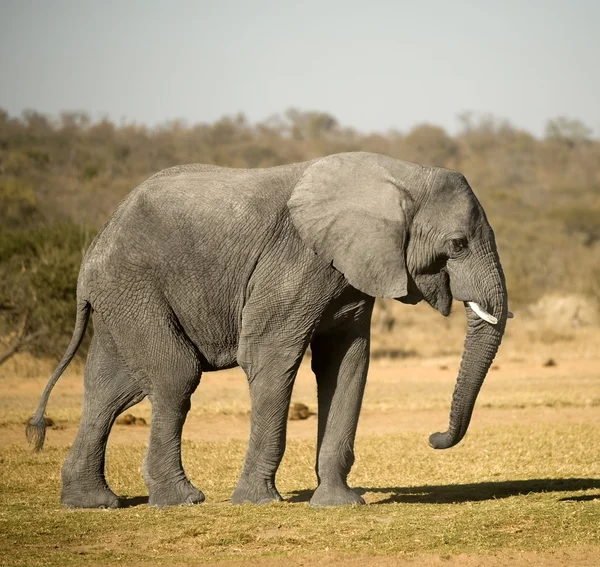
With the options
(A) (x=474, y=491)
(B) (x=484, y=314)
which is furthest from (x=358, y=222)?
(A) (x=474, y=491)

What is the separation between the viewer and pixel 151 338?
901 centimetres

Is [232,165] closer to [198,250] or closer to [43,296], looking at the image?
[43,296]

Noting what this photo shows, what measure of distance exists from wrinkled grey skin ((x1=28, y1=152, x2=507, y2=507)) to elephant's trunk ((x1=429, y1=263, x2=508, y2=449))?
10mm

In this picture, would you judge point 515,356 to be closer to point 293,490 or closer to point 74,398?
point 74,398

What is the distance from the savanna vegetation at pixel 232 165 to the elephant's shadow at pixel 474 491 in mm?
11811

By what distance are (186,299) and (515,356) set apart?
15926 millimetres

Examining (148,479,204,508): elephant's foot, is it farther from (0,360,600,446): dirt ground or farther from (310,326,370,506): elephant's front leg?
(0,360,600,446): dirt ground

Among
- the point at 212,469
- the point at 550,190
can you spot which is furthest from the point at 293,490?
the point at 550,190

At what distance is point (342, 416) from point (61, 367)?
237 centimetres

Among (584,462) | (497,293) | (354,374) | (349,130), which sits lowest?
(584,462)

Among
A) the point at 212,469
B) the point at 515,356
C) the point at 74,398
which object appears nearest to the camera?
the point at 212,469

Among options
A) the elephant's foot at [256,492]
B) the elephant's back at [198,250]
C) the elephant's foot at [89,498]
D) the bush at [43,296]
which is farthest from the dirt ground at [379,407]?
the elephant's back at [198,250]

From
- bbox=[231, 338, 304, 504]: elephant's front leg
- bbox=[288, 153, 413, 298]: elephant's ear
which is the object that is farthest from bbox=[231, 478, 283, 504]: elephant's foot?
bbox=[288, 153, 413, 298]: elephant's ear

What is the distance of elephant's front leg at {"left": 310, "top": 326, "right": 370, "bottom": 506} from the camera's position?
29.8ft
